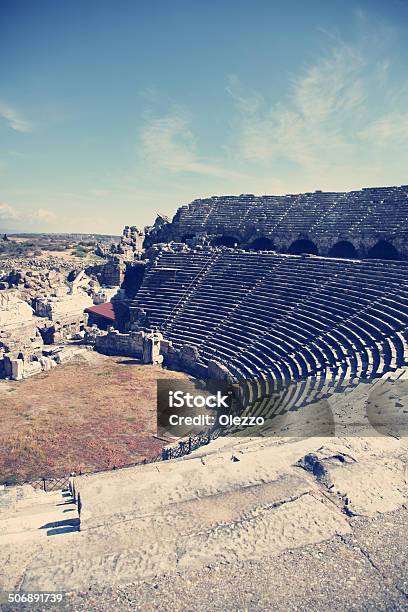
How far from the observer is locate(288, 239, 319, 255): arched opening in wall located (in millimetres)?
36062

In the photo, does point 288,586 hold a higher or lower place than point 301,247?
lower

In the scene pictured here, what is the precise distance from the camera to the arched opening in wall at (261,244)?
125 ft

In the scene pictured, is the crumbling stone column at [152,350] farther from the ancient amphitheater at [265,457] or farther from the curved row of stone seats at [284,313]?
the curved row of stone seats at [284,313]

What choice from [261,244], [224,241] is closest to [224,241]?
[224,241]

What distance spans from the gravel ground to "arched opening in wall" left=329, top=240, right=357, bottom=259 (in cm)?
2796

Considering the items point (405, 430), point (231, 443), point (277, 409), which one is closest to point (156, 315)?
point (277, 409)

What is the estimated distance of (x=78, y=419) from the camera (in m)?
19.4

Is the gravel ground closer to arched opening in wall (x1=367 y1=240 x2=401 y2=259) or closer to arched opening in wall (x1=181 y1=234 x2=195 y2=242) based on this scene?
arched opening in wall (x1=367 y1=240 x2=401 y2=259)

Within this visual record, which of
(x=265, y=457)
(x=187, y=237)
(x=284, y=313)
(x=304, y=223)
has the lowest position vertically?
(x=265, y=457)

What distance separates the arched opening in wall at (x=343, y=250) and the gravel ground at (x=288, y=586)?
27961mm

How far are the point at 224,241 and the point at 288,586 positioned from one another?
35280 millimetres

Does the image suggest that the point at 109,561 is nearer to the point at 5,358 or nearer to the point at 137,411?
the point at 137,411

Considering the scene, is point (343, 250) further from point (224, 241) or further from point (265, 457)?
point (265, 457)

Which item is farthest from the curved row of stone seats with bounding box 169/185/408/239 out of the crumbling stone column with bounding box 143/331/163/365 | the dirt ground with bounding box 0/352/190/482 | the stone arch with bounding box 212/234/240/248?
the dirt ground with bounding box 0/352/190/482
